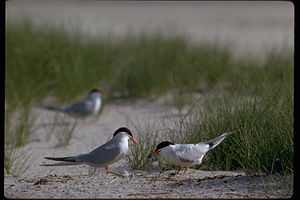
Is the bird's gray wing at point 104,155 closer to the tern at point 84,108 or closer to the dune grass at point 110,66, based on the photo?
the dune grass at point 110,66

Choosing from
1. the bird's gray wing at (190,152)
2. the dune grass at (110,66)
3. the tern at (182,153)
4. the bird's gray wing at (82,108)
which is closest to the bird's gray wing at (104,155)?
the tern at (182,153)

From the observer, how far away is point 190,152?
3596 millimetres

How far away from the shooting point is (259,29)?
56.7 feet

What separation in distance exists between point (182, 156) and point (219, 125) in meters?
0.76

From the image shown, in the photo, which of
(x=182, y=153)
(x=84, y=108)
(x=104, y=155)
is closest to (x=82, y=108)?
(x=84, y=108)

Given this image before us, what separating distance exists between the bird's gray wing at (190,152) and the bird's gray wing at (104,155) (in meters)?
0.50

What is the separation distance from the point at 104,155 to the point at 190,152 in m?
0.68

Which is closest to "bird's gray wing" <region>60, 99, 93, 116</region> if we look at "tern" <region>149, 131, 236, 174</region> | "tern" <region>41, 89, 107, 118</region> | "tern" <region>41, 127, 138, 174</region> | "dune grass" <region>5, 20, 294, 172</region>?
"tern" <region>41, 89, 107, 118</region>

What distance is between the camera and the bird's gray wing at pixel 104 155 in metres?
3.63

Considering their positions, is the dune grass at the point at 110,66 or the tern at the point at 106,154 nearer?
the tern at the point at 106,154

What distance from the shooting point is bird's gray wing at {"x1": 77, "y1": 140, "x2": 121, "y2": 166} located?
3634mm

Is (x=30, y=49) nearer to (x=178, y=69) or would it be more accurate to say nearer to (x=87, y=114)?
(x=87, y=114)

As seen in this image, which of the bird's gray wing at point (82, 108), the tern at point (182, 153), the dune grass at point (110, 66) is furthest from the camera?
the dune grass at point (110, 66)

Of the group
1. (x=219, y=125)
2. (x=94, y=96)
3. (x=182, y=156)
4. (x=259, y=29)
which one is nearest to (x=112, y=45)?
(x=94, y=96)
